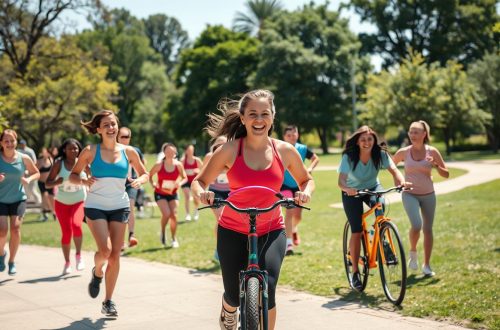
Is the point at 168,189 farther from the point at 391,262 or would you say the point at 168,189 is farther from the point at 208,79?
the point at 208,79

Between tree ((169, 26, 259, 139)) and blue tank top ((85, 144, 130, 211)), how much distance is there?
59773 millimetres

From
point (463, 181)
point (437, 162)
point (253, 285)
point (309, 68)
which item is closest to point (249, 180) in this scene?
point (253, 285)

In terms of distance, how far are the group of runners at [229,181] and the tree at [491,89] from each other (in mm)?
46091

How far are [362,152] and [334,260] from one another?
2.84 m

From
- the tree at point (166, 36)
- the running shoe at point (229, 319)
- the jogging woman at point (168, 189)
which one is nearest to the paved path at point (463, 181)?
the jogging woman at point (168, 189)

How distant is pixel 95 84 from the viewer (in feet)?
127

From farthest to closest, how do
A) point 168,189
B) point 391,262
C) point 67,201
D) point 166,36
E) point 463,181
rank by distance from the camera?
1. point 166,36
2. point 463,181
3. point 168,189
4. point 67,201
5. point 391,262

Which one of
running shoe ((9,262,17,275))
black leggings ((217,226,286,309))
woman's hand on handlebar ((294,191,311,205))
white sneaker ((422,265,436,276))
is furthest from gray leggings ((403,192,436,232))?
running shoe ((9,262,17,275))

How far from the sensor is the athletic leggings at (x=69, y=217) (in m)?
9.88

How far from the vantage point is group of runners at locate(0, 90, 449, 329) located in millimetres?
4781

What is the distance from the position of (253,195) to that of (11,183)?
242 inches

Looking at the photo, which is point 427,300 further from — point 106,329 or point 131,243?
point 131,243

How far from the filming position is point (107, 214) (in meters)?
7.14

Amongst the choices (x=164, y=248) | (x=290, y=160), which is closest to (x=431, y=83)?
(x=164, y=248)
